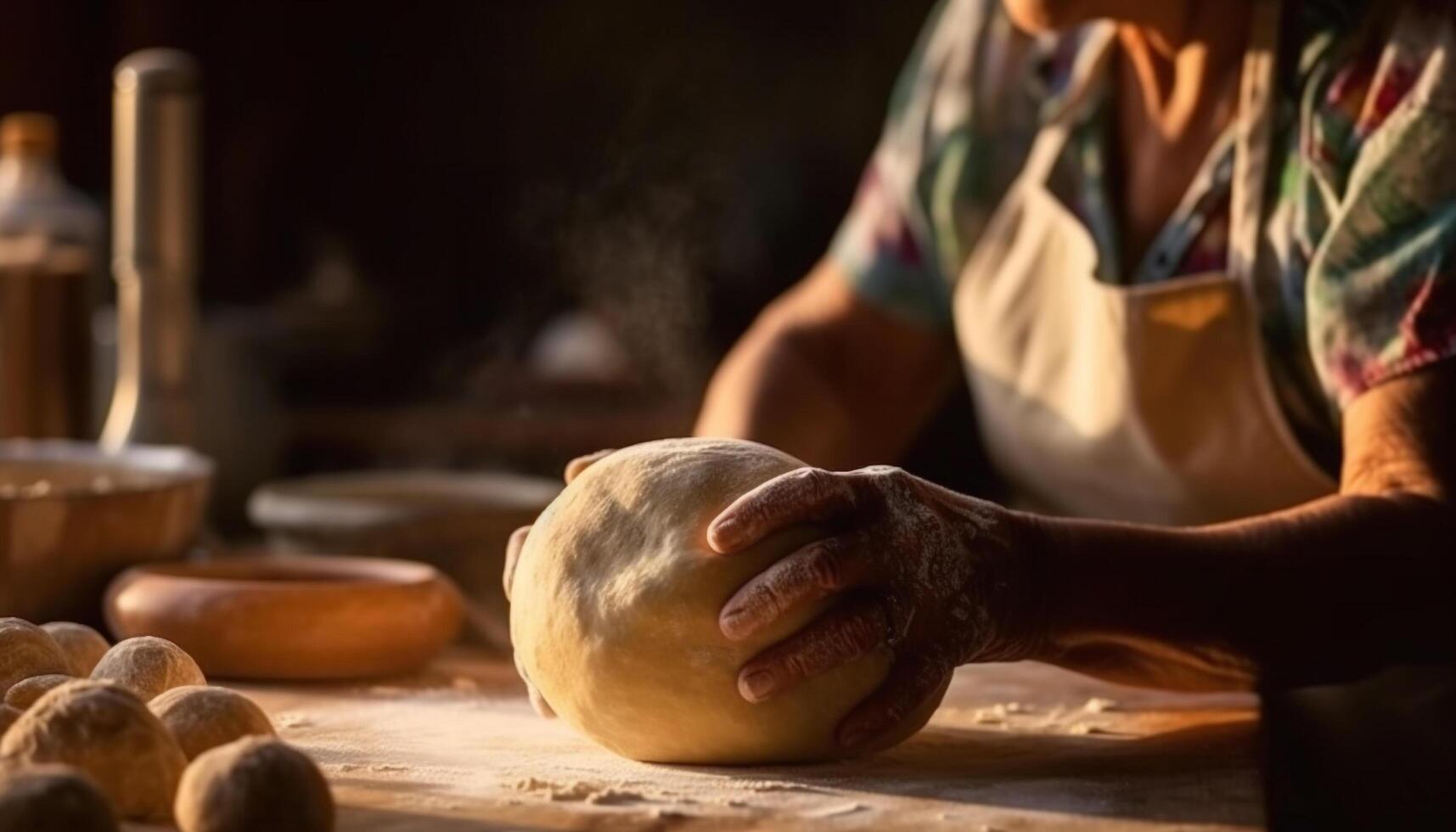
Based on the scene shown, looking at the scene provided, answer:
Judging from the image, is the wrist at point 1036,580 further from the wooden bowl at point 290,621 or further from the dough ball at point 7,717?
the dough ball at point 7,717

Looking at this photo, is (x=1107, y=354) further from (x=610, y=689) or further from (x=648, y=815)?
(x=648, y=815)

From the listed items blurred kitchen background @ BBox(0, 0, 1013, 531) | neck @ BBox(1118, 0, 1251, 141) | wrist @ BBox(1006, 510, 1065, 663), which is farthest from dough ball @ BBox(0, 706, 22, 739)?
blurred kitchen background @ BBox(0, 0, 1013, 531)

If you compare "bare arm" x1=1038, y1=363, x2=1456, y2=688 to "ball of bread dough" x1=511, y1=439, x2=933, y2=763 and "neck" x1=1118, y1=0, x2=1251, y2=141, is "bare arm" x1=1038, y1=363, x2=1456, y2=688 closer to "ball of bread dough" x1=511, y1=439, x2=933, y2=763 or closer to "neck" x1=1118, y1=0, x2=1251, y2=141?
"ball of bread dough" x1=511, y1=439, x2=933, y2=763

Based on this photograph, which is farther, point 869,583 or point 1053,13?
point 1053,13

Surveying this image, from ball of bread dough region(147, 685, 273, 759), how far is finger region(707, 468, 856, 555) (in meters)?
0.29

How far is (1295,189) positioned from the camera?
156 cm

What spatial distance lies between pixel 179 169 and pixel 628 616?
1.10m

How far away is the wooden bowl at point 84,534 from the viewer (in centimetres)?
145

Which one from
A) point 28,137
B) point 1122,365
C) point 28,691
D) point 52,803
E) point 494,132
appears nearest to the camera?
point 52,803

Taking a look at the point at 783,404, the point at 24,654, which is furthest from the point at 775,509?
the point at 783,404

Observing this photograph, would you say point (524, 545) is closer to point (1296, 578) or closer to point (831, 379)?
point (1296, 578)

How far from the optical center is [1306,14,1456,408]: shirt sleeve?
55.6 inches

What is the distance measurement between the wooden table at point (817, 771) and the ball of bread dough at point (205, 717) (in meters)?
0.06

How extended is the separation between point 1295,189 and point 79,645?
1.06 m
